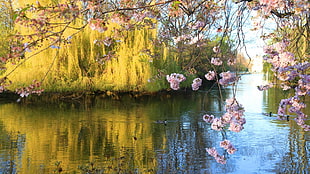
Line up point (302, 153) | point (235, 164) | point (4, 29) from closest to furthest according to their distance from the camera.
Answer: point (235, 164) → point (302, 153) → point (4, 29)

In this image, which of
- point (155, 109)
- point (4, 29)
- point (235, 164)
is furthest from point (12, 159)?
point (4, 29)

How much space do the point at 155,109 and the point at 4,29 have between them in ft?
39.1

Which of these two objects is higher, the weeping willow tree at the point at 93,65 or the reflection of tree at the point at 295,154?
the weeping willow tree at the point at 93,65

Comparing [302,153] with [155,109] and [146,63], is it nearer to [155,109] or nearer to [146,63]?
[155,109]

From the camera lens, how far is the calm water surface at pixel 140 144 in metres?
4.72

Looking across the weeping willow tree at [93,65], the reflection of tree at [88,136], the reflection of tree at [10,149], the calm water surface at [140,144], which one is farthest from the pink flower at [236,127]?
the weeping willow tree at [93,65]

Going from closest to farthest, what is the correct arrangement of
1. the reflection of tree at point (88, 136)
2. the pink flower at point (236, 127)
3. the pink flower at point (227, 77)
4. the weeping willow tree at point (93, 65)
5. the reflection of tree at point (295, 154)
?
1. the pink flower at point (236, 127)
2. the pink flower at point (227, 77)
3. the reflection of tree at point (295, 154)
4. the reflection of tree at point (88, 136)
5. the weeping willow tree at point (93, 65)

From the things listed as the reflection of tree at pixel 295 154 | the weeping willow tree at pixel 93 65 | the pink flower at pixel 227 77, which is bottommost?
the reflection of tree at pixel 295 154

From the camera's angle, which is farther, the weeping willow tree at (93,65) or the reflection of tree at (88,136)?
the weeping willow tree at (93,65)

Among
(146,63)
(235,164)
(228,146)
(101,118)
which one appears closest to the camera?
(228,146)

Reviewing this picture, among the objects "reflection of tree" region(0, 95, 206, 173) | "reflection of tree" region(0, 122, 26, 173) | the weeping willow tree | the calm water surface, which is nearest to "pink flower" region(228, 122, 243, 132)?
the calm water surface

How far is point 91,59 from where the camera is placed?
14.7 metres

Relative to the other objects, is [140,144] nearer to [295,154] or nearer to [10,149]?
[10,149]

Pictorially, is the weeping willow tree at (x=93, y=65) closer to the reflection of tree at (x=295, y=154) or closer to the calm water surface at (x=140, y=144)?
the calm water surface at (x=140, y=144)
